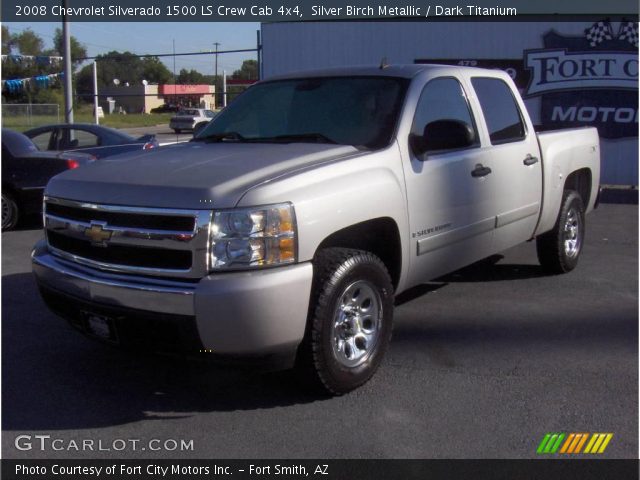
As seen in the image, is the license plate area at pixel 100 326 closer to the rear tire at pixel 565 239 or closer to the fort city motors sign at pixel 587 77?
the rear tire at pixel 565 239

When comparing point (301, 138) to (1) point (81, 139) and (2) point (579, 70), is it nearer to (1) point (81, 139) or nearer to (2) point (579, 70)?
(1) point (81, 139)

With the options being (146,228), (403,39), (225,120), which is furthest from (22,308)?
(403,39)

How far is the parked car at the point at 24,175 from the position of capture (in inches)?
383

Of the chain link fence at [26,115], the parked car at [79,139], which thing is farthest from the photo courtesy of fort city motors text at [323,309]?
the chain link fence at [26,115]

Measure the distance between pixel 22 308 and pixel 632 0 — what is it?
12.5 meters

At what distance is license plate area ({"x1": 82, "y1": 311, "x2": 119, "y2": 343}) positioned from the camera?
387cm

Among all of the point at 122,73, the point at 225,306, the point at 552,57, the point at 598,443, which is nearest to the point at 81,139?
the point at 552,57

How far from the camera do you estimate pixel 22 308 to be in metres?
6.07

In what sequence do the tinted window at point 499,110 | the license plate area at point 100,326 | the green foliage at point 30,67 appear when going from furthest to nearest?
the green foliage at point 30,67, the tinted window at point 499,110, the license plate area at point 100,326

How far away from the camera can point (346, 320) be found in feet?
13.8

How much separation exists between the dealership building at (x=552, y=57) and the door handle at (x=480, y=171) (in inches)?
372

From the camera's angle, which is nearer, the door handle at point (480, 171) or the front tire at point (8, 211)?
the door handle at point (480, 171)

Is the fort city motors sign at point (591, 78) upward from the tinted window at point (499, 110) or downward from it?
upward
